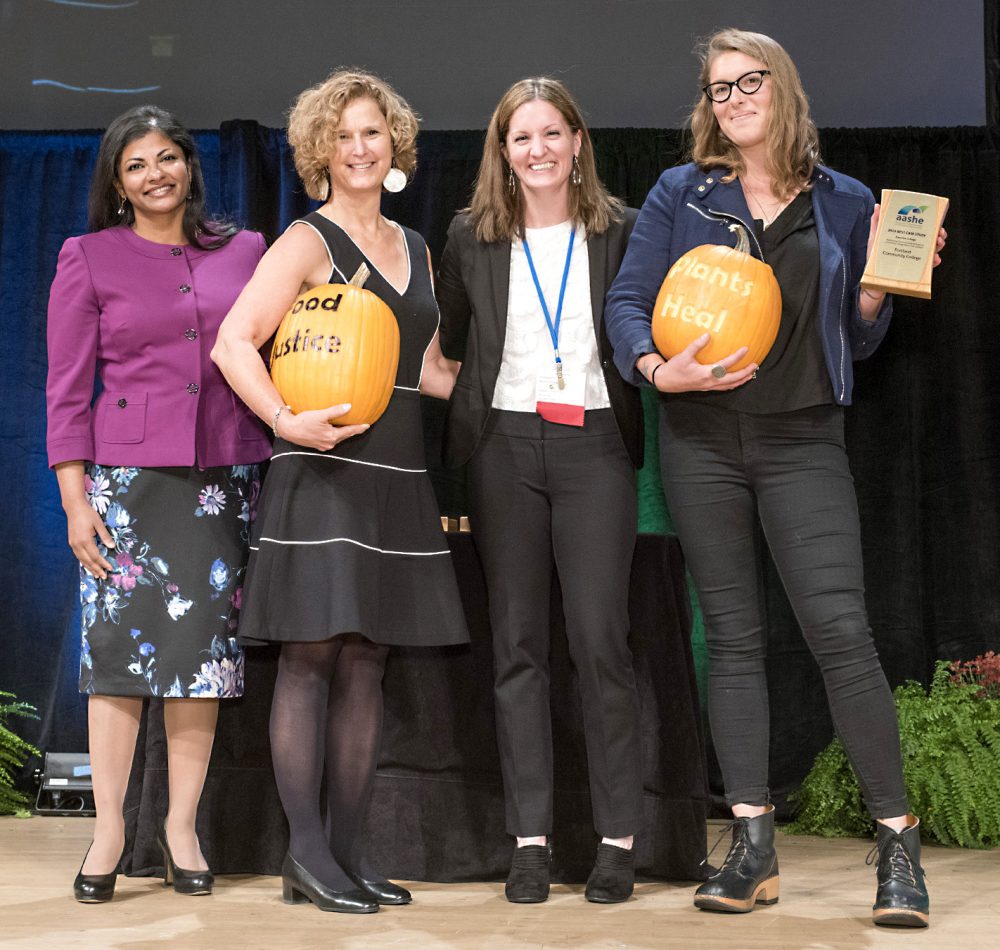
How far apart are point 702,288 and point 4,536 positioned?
310cm

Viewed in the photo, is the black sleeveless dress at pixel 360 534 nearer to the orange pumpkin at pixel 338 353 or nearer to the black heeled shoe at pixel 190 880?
the orange pumpkin at pixel 338 353

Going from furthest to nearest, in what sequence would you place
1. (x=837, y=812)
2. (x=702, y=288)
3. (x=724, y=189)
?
(x=837, y=812) → (x=724, y=189) → (x=702, y=288)

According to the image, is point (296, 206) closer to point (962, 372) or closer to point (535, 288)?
point (535, 288)

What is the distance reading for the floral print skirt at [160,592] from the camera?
260 cm

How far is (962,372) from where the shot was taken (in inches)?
167

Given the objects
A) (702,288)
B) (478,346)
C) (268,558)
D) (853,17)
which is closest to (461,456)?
(478,346)

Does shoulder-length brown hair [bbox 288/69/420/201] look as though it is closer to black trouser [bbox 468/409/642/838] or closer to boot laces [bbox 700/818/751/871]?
black trouser [bbox 468/409/642/838]

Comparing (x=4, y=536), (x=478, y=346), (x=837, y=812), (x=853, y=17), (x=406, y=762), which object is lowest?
(x=837, y=812)

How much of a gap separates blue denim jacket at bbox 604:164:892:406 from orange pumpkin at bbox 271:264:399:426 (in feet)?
1.61

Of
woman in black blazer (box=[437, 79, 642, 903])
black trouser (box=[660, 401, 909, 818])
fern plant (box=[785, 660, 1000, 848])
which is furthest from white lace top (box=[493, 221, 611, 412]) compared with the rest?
fern plant (box=[785, 660, 1000, 848])

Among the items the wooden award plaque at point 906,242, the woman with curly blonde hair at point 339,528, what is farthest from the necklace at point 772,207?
the woman with curly blonde hair at point 339,528

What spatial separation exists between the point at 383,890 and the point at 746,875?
0.75 m

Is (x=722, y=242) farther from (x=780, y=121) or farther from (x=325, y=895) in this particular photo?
(x=325, y=895)

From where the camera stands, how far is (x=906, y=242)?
2.34m
